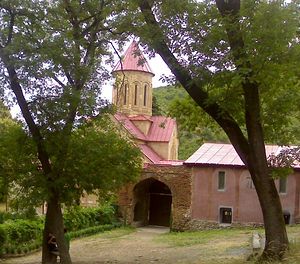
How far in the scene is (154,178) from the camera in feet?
104

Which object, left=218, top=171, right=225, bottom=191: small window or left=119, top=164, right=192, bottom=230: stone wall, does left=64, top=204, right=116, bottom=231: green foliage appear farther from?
left=218, top=171, right=225, bottom=191: small window

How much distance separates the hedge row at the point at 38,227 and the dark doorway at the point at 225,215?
6250 mm

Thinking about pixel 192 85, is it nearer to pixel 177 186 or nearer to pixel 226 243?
pixel 226 243

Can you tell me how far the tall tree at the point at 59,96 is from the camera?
508 inches

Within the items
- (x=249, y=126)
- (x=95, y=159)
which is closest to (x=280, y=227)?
(x=249, y=126)

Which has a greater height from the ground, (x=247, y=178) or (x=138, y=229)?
(x=247, y=178)

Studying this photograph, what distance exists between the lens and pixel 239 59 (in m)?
9.99

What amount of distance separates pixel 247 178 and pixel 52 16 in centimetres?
1771

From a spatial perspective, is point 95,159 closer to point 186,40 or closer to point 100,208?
point 186,40

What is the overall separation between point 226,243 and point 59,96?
31.5 ft

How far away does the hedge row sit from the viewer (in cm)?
2075

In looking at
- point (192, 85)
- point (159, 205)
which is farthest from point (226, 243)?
point (159, 205)

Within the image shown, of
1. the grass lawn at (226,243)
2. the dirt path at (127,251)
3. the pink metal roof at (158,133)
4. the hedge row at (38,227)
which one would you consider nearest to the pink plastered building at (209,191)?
the grass lawn at (226,243)

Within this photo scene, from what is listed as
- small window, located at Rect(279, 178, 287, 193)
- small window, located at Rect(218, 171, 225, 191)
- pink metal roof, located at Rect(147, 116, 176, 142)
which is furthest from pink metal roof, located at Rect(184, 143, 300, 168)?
pink metal roof, located at Rect(147, 116, 176, 142)
